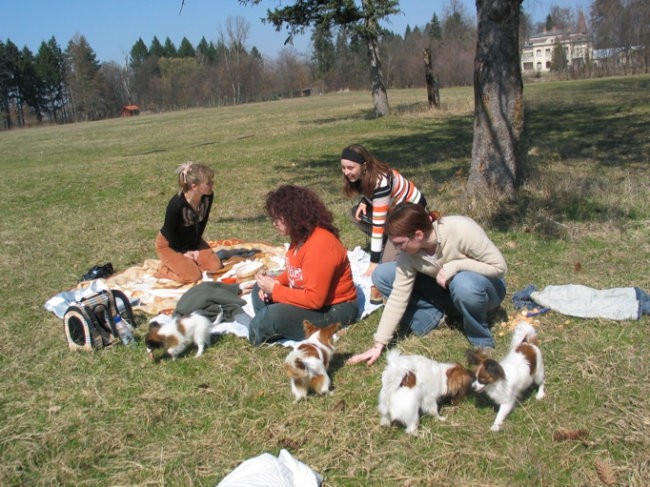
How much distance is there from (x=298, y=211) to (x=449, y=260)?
1.18 m

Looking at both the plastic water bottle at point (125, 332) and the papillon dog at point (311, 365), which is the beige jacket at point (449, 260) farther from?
the plastic water bottle at point (125, 332)

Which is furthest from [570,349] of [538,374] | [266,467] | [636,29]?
[636,29]

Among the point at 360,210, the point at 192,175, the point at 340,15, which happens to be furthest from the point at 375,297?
the point at 340,15

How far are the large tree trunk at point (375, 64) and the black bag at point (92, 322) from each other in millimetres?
19565

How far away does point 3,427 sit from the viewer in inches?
145

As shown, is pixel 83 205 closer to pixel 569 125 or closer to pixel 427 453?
pixel 427 453

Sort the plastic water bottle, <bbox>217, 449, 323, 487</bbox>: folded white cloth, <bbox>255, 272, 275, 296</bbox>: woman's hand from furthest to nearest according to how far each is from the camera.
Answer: the plastic water bottle → <bbox>255, 272, 275, 296</bbox>: woman's hand → <bbox>217, 449, 323, 487</bbox>: folded white cloth

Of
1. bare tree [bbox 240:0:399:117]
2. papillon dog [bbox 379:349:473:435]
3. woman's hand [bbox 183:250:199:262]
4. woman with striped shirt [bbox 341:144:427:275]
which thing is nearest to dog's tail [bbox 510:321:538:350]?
papillon dog [bbox 379:349:473:435]

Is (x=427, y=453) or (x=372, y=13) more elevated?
(x=372, y=13)

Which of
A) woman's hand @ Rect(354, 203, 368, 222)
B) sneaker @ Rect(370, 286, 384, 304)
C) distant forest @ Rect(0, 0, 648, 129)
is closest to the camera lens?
sneaker @ Rect(370, 286, 384, 304)

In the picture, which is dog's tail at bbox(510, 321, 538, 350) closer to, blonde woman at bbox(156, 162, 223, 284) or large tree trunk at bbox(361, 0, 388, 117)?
blonde woman at bbox(156, 162, 223, 284)

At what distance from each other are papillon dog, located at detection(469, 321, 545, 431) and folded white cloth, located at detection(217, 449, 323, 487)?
1077 millimetres

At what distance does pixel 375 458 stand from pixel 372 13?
21.3m

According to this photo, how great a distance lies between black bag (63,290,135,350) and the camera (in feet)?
15.0
